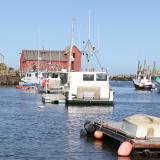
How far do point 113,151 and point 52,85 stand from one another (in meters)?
65.1

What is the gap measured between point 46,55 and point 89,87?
110 metres

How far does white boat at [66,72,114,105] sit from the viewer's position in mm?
57062

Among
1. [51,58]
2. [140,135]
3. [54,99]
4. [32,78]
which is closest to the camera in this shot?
[140,135]

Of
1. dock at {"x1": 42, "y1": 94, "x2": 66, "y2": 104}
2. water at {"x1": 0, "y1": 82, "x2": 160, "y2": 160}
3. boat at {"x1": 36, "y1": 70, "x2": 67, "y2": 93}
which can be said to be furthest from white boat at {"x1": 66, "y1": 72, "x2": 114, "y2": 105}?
boat at {"x1": 36, "y1": 70, "x2": 67, "y2": 93}

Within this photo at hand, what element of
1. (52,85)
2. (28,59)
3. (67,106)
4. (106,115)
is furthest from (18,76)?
(106,115)

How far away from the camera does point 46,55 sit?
545 feet

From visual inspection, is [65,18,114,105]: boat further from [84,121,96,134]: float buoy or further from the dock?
[84,121,96,134]: float buoy

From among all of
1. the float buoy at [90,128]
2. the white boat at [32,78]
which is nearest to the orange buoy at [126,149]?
the float buoy at [90,128]

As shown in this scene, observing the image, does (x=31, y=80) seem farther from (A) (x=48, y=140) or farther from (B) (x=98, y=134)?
(A) (x=48, y=140)

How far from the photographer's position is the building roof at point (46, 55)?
165 metres

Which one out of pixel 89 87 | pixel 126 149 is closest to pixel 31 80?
pixel 89 87

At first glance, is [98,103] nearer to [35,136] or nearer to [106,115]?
[106,115]

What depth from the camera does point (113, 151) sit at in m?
27.7

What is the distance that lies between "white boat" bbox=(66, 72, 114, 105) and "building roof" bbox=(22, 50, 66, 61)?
105809 millimetres
